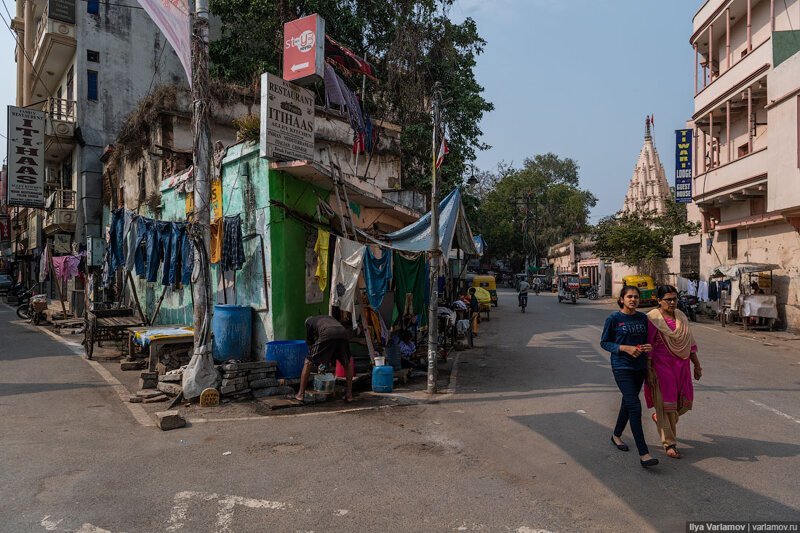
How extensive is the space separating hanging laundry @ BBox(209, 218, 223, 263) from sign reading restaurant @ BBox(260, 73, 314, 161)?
1.86 m

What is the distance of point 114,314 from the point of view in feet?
43.4

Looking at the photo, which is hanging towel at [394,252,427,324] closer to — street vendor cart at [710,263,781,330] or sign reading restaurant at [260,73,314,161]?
sign reading restaurant at [260,73,314,161]

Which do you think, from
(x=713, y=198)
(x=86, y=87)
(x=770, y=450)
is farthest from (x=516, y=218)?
(x=770, y=450)

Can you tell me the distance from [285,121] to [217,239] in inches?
105

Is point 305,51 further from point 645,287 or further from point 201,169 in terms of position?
point 645,287

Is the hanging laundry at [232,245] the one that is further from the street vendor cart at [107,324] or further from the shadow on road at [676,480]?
the shadow on road at [676,480]

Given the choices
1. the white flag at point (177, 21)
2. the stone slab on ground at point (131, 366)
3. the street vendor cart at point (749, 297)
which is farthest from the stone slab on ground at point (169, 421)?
the street vendor cart at point (749, 297)

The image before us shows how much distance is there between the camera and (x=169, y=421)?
6.54m

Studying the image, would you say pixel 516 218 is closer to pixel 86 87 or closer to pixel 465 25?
pixel 465 25

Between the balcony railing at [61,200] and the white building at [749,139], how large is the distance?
89.7 feet

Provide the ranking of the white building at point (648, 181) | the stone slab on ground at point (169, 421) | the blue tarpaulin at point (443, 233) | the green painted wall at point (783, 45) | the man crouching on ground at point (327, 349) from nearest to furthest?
the stone slab on ground at point (169, 421) < the man crouching on ground at point (327, 349) < the blue tarpaulin at point (443, 233) < the green painted wall at point (783, 45) < the white building at point (648, 181)

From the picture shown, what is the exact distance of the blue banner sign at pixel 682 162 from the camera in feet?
82.1

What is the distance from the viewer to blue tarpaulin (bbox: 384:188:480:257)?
33.8ft

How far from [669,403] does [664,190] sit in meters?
49.1
